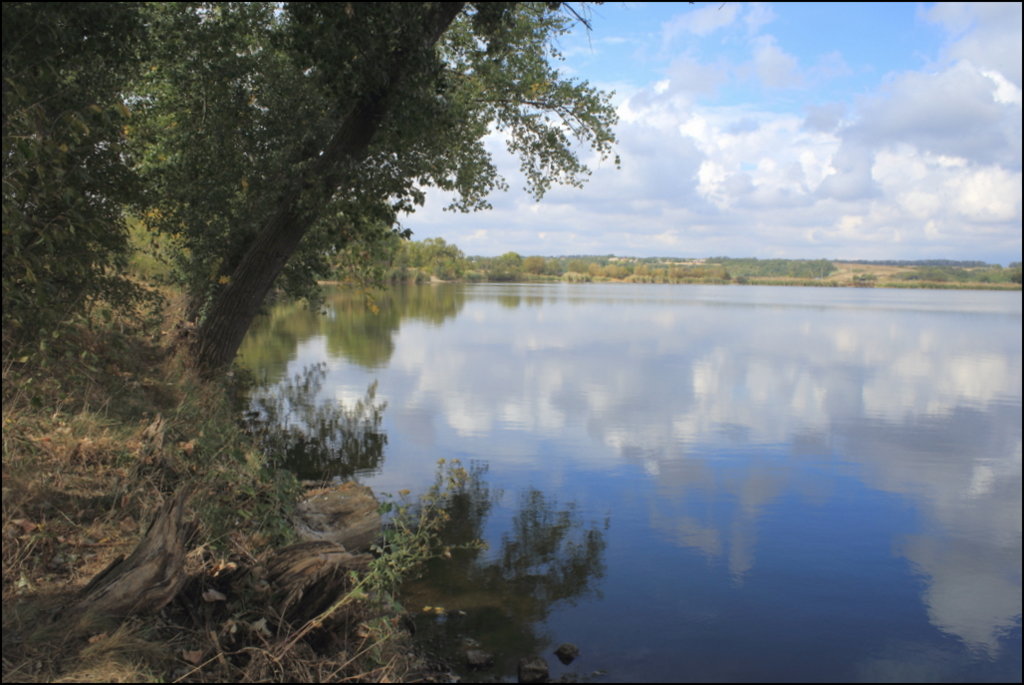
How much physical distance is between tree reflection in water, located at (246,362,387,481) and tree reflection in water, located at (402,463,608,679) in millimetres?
2751

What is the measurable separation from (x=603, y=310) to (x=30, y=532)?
5366 cm

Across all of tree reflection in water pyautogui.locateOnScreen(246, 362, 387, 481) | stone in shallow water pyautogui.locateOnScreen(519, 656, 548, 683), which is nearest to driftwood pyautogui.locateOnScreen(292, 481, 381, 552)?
tree reflection in water pyautogui.locateOnScreen(246, 362, 387, 481)

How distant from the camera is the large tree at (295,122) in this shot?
7.74 m

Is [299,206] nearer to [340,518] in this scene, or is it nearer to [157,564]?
[340,518]

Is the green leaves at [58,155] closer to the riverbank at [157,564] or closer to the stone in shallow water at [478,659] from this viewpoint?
the riverbank at [157,564]

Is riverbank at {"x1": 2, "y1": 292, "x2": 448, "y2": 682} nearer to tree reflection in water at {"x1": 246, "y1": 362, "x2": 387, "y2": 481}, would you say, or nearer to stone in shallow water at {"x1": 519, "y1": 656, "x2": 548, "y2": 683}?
stone in shallow water at {"x1": 519, "y1": 656, "x2": 548, "y2": 683}

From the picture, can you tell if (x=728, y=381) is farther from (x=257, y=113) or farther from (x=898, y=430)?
(x=257, y=113)

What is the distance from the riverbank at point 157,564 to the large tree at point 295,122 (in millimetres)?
3138

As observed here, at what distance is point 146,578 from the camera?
186 inches

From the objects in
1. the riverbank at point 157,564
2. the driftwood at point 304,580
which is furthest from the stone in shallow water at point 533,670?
the driftwood at point 304,580

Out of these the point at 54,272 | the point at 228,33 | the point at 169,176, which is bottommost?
the point at 54,272

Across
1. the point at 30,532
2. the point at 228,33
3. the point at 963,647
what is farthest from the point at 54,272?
the point at 963,647

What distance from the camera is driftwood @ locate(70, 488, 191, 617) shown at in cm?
467

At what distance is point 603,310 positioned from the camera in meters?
58.0
